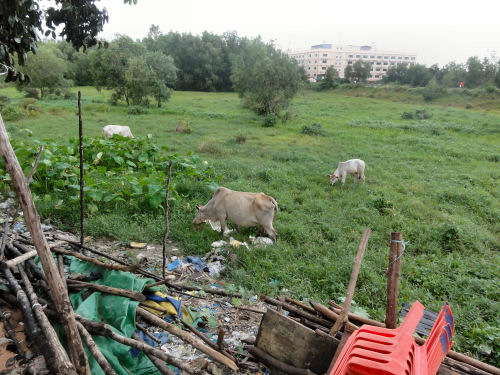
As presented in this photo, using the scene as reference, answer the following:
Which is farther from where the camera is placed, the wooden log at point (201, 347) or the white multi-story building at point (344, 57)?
the white multi-story building at point (344, 57)

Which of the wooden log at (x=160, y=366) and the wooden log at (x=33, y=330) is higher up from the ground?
the wooden log at (x=33, y=330)

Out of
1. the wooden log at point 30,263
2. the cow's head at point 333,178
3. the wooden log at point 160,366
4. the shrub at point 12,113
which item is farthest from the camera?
the shrub at point 12,113

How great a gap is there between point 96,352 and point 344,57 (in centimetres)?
11441

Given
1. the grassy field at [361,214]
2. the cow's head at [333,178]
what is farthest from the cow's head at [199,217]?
the cow's head at [333,178]

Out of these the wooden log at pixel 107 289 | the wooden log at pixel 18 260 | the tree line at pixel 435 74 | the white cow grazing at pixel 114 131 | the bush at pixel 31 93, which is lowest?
the wooden log at pixel 107 289

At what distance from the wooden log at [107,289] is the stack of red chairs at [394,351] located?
2.13 meters

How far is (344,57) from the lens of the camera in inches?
4178

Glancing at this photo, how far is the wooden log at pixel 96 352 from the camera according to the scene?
9.29 ft

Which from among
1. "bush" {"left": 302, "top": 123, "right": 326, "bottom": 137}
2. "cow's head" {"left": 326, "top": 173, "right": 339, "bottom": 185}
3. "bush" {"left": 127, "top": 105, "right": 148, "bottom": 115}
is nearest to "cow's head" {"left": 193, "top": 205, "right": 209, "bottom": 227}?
"cow's head" {"left": 326, "top": 173, "right": 339, "bottom": 185}

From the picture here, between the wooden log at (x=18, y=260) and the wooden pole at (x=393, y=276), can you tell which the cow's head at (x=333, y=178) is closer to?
the wooden pole at (x=393, y=276)

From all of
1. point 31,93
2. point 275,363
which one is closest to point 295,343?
point 275,363

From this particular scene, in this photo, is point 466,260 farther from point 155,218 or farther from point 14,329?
point 14,329

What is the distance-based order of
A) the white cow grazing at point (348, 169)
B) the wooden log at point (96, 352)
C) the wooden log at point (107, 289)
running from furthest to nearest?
the white cow grazing at point (348, 169)
the wooden log at point (107, 289)
the wooden log at point (96, 352)

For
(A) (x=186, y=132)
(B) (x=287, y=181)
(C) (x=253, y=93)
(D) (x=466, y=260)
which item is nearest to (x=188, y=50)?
(C) (x=253, y=93)
